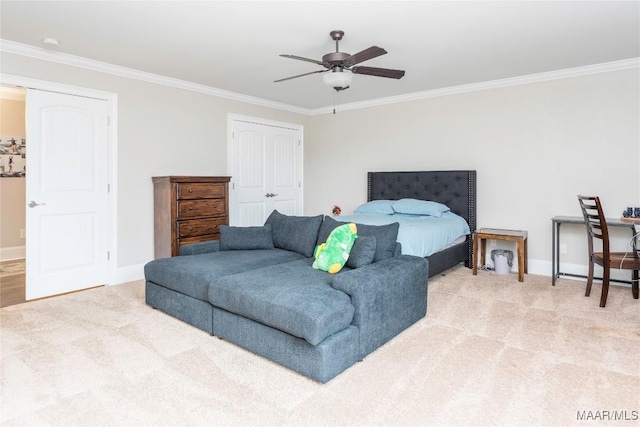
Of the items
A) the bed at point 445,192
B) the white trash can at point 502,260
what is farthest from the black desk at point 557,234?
the bed at point 445,192

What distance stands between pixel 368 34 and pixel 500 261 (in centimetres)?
310

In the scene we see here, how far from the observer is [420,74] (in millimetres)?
4395

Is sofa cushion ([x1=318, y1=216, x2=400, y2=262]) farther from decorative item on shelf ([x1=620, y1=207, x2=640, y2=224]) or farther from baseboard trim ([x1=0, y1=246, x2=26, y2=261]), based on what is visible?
baseboard trim ([x1=0, y1=246, x2=26, y2=261])

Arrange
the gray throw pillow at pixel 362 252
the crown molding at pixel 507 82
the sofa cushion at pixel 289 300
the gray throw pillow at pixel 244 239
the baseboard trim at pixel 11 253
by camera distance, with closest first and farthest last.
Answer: the sofa cushion at pixel 289 300 → the gray throw pillow at pixel 362 252 → the gray throw pillow at pixel 244 239 → the crown molding at pixel 507 82 → the baseboard trim at pixel 11 253

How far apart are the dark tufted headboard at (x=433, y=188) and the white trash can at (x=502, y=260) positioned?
1.43 ft

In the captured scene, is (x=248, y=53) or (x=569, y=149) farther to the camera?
(x=569, y=149)

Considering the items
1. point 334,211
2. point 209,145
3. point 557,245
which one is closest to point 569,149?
point 557,245

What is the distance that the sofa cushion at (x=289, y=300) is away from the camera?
6.89 feet

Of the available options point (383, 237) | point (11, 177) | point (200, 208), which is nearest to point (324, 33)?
point (383, 237)

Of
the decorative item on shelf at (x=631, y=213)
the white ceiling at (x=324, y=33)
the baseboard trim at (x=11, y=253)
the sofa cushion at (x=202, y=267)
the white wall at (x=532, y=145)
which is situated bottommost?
the baseboard trim at (x=11, y=253)

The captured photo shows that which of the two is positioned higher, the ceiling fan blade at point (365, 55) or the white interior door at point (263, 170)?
the ceiling fan blade at point (365, 55)

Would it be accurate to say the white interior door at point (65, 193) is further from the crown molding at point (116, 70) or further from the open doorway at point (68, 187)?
the crown molding at point (116, 70)

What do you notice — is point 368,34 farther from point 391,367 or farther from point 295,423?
point 295,423

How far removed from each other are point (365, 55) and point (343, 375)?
217cm
